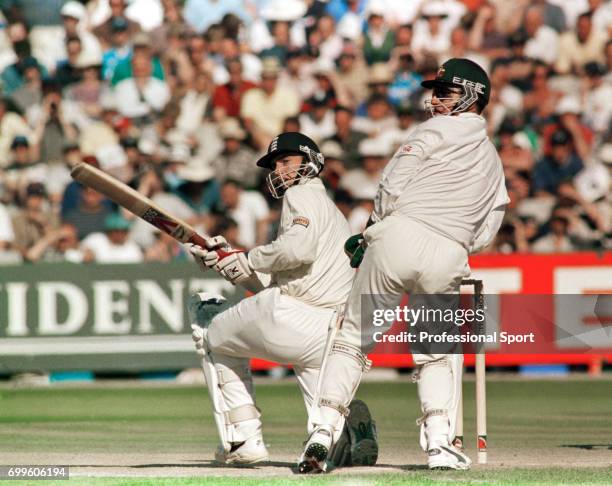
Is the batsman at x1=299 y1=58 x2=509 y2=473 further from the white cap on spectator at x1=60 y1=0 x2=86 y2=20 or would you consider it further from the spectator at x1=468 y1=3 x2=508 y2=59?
the white cap on spectator at x1=60 y1=0 x2=86 y2=20

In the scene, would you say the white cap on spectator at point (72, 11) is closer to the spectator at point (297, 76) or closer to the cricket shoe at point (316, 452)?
the spectator at point (297, 76)

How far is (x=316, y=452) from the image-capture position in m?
7.00

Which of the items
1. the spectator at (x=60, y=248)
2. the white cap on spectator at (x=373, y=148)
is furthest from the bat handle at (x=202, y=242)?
the white cap on spectator at (x=373, y=148)

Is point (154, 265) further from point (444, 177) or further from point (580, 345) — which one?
point (444, 177)

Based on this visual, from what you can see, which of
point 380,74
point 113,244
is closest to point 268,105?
point 380,74

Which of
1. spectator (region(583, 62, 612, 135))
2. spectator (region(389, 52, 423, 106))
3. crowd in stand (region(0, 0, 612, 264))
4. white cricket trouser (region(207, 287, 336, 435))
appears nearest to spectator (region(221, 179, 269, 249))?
crowd in stand (region(0, 0, 612, 264))

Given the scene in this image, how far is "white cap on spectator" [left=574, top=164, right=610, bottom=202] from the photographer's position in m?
16.4

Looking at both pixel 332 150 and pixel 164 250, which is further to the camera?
pixel 332 150

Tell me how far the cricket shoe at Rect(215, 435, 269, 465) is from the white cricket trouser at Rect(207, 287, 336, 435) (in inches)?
9.7

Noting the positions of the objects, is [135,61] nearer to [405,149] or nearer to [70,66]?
[70,66]

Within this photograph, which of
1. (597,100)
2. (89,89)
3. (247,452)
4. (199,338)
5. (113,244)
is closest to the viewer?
(247,452)

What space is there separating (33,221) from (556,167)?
21.4 ft

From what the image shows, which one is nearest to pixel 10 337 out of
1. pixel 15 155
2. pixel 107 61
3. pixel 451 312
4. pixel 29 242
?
pixel 29 242

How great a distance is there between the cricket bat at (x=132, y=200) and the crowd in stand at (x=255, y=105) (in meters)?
7.32
